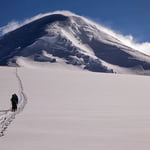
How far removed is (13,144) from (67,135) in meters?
1.50

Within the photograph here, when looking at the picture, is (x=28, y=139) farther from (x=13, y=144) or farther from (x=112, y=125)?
(x=112, y=125)

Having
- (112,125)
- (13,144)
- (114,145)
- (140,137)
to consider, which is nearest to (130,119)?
(112,125)

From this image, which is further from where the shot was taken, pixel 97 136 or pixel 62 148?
pixel 97 136

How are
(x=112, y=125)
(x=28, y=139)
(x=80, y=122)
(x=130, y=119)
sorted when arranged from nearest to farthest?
(x=28, y=139), (x=112, y=125), (x=80, y=122), (x=130, y=119)

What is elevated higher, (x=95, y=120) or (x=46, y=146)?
(x=95, y=120)

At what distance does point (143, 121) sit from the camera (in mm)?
11094

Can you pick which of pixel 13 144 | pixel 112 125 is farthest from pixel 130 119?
pixel 13 144

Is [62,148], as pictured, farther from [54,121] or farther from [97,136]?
[54,121]

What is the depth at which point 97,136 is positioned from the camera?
8.50 metres

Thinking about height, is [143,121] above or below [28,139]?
above

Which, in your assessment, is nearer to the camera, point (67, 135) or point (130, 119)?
point (67, 135)

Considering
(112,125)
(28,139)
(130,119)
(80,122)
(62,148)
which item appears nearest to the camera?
(62,148)

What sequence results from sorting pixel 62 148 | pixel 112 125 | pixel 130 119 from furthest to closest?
pixel 130 119 < pixel 112 125 < pixel 62 148

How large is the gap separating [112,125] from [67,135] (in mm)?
2007
